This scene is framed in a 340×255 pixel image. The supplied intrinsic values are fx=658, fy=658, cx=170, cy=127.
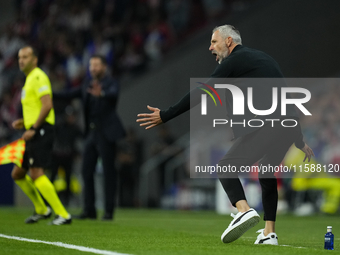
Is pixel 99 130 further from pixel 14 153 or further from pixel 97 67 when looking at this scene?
pixel 14 153

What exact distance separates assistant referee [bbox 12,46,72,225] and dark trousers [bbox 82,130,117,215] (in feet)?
4.11

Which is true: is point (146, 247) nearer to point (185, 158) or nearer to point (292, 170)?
point (292, 170)

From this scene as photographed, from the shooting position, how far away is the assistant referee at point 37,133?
7.54 metres

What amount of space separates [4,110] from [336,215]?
34.4 ft

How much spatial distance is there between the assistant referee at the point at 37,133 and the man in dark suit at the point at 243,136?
2.49m

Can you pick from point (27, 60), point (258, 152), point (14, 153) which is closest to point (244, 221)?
point (258, 152)

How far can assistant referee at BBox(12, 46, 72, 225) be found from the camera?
7539mm

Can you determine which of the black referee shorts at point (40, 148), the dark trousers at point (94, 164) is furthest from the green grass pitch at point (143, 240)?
the dark trousers at point (94, 164)

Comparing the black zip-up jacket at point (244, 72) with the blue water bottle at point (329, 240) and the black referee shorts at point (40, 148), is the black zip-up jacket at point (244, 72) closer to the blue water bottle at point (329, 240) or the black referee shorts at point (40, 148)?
the blue water bottle at point (329, 240)

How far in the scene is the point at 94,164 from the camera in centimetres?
932

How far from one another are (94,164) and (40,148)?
5.95ft

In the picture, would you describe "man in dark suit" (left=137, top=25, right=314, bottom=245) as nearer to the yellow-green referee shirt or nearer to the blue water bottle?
the blue water bottle

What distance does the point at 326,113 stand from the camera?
1372 centimetres

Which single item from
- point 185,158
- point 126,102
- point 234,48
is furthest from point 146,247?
point 126,102
